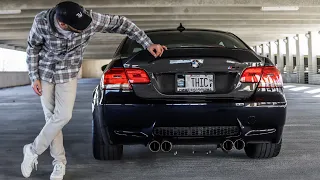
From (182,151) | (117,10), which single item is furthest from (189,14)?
(182,151)

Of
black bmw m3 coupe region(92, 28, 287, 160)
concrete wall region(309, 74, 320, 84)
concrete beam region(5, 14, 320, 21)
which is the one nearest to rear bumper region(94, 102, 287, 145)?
black bmw m3 coupe region(92, 28, 287, 160)

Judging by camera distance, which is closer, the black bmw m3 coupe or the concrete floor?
the black bmw m3 coupe

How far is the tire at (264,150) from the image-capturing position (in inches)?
183

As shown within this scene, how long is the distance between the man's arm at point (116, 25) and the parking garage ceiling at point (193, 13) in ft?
53.9

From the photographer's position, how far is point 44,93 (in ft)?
12.4

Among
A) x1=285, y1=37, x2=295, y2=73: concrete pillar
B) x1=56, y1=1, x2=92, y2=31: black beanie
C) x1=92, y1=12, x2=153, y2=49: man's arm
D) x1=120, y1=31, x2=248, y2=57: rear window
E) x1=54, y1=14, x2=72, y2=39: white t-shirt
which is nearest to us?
x1=56, y1=1, x2=92, y2=31: black beanie

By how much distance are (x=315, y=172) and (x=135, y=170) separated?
160 cm

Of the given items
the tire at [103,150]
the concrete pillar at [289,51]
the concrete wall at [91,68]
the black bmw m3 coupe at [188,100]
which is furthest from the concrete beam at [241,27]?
the concrete wall at [91,68]

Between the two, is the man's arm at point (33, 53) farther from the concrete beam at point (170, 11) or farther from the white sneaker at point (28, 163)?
the concrete beam at point (170, 11)

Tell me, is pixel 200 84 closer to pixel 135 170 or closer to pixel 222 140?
pixel 222 140

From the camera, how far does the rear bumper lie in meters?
3.89

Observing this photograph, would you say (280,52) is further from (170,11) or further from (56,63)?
(56,63)

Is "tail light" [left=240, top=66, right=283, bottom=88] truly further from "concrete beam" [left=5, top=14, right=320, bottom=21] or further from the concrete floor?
"concrete beam" [left=5, top=14, right=320, bottom=21]

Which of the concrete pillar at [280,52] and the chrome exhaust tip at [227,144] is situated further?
the concrete pillar at [280,52]
